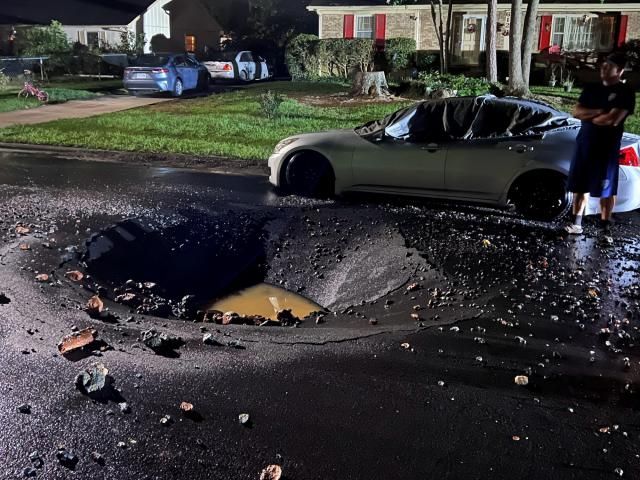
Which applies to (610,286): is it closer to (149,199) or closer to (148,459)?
(148,459)

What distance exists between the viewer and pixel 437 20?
29.8m

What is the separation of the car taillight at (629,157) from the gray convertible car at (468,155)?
0.04 feet

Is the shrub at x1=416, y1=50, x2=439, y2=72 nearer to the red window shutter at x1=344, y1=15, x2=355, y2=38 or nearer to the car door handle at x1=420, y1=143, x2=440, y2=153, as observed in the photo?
the red window shutter at x1=344, y1=15, x2=355, y2=38

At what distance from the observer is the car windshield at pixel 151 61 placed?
869 inches

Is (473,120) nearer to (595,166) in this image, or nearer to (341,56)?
(595,166)

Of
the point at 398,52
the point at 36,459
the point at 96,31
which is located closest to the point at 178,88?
the point at 398,52

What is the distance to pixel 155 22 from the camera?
132 ft

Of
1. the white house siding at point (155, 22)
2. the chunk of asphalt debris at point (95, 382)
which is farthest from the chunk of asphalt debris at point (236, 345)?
the white house siding at point (155, 22)

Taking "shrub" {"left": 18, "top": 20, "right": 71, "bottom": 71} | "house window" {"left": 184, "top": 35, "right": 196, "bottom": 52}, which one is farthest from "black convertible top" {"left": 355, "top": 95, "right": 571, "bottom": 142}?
"house window" {"left": 184, "top": 35, "right": 196, "bottom": 52}

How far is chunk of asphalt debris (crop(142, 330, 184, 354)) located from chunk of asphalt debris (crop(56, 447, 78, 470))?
3.75 feet

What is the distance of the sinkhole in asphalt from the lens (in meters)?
5.74

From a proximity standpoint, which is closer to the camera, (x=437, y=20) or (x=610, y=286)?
(x=610, y=286)

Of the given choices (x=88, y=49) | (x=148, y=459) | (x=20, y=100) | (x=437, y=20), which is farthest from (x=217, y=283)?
(x=88, y=49)

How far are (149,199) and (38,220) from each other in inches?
56.8
